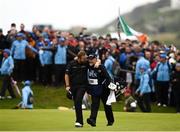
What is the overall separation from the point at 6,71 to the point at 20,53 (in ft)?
3.97

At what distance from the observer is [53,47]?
2908 cm

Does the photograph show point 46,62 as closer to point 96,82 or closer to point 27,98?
point 27,98

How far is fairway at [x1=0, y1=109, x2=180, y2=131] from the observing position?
16.6m

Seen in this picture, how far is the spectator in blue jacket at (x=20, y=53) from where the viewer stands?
28.8 m

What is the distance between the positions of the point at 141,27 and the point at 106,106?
933 centimetres

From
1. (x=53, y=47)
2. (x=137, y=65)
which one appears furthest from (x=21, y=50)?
(x=137, y=65)

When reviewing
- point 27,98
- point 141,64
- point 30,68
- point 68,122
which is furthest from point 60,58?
point 68,122

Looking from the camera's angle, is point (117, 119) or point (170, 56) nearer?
point (117, 119)

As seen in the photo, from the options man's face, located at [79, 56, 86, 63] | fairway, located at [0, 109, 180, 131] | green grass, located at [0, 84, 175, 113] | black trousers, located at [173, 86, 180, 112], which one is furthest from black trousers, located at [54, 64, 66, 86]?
man's face, located at [79, 56, 86, 63]

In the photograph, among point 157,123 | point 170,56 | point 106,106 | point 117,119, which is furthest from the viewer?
point 170,56

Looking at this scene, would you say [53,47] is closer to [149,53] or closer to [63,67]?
[63,67]

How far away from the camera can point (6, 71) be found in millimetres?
28453

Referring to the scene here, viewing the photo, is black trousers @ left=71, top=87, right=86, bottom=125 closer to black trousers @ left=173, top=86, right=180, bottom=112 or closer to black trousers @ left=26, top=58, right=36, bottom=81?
black trousers @ left=173, top=86, right=180, bottom=112

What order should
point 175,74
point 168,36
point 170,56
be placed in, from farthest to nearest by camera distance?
point 170,56
point 175,74
point 168,36
